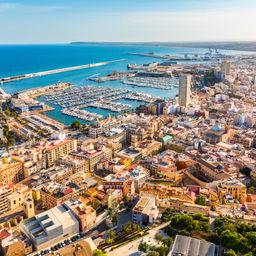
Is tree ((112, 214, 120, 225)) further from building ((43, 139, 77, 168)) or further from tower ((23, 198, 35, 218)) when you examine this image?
building ((43, 139, 77, 168))

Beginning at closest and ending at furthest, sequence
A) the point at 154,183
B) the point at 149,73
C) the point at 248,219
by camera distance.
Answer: the point at 248,219 → the point at 154,183 → the point at 149,73

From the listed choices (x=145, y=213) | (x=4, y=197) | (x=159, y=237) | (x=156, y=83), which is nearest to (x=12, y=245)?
(x=4, y=197)

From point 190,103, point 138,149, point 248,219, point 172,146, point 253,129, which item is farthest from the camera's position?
point 190,103

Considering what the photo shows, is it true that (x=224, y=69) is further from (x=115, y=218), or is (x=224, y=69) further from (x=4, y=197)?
(x=4, y=197)

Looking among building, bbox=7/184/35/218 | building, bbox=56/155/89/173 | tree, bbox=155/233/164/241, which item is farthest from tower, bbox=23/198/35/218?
tree, bbox=155/233/164/241

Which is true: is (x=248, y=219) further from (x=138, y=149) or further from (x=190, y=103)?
(x=190, y=103)

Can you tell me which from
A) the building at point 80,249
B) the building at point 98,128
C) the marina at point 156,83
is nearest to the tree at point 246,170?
the building at point 80,249

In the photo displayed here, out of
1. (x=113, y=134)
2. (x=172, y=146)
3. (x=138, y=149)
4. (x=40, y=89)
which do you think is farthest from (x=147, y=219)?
(x=40, y=89)
